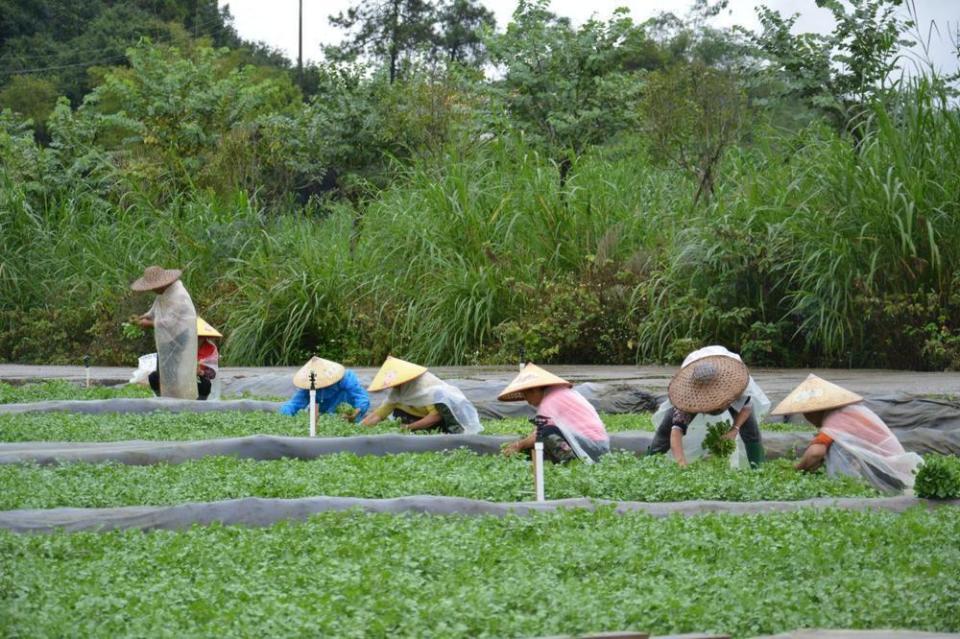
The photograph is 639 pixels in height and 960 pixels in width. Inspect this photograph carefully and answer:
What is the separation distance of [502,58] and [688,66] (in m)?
4.31

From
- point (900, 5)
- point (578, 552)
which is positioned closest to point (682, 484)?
point (578, 552)

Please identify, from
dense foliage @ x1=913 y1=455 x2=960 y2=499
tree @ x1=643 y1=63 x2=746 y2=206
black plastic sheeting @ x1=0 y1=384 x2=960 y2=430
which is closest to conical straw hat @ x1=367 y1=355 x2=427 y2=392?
black plastic sheeting @ x1=0 y1=384 x2=960 y2=430

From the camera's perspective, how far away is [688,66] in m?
23.6

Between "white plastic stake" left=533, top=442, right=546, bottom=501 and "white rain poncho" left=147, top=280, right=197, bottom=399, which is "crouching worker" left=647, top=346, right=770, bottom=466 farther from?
"white rain poncho" left=147, top=280, right=197, bottom=399

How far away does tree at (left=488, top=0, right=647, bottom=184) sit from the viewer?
85.5 feet

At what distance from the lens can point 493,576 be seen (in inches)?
239

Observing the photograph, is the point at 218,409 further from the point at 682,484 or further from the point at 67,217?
the point at 67,217

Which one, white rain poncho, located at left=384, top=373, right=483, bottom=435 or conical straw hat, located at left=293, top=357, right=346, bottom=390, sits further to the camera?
conical straw hat, located at left=293, top=357, right=346, bottom=390

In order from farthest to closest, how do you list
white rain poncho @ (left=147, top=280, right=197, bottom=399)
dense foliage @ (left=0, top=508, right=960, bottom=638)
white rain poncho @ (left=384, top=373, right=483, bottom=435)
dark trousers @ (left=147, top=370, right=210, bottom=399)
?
dark trousers @ (left=147, top=370, right=210, bottom=399) < white rain poncho @ (left=147, top=280, right=197, bottom=399) < white rain poncho @ (left=384, top=373, right=483, bottom=435) < dense foliage @ (left=0, top=508, right=960, bottom=638)

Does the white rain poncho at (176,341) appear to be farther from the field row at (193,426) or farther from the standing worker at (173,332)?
the field row at (193,426)

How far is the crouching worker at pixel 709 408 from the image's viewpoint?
965 centimetres

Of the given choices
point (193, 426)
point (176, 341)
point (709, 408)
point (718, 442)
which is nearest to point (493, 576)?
point (709, 408)

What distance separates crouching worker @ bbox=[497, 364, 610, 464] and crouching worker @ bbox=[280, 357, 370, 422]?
292cm

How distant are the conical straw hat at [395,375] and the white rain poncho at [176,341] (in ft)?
13.0
